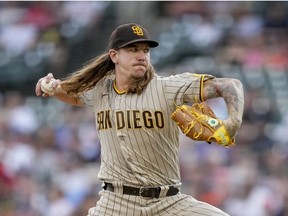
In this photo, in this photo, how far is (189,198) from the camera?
664cm

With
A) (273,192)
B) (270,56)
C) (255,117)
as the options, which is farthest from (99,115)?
(270,56)

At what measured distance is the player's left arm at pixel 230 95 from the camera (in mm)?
6047

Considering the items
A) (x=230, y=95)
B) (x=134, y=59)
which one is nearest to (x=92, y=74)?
(x=134, y=59)

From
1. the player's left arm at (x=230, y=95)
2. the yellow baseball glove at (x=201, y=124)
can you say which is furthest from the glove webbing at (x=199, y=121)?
the player's left arm at (x=230, y=95)

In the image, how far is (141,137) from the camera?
6.59 metres

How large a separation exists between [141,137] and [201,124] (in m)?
0.56

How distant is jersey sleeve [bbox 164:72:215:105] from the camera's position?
639cm

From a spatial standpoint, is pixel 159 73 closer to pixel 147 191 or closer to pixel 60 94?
pixel 60 94

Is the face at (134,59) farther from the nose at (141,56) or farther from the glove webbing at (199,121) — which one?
the glove webbing at (199,121)

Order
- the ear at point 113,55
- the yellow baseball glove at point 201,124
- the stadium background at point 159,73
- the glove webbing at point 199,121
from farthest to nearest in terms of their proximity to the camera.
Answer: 1. the stadium background at point 159,73
2. the ear at point 113,55
3. the glove webbing at point 199,121
4. the yellow baseball glove at point 201,124

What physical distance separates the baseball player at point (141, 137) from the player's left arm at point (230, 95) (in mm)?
58

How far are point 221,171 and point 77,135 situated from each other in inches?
90.0

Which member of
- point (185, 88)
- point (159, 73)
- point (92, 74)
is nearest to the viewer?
point (185, 88)

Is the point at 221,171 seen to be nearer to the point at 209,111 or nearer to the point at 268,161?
the point at 268,161
